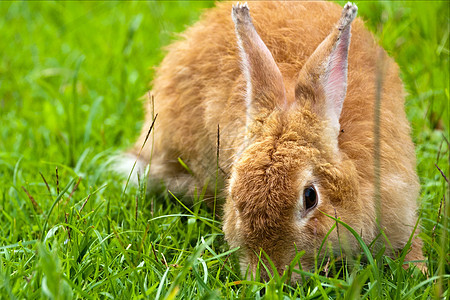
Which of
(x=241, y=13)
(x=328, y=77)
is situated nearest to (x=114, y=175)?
(x=241, y=13)

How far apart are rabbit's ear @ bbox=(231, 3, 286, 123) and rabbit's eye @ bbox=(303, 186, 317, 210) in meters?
0.52

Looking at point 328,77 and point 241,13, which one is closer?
point 328,77

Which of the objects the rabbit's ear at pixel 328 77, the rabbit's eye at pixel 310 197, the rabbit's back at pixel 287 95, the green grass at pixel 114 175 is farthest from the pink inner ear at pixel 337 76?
the green grass at pixel 114 175

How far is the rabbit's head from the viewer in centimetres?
302

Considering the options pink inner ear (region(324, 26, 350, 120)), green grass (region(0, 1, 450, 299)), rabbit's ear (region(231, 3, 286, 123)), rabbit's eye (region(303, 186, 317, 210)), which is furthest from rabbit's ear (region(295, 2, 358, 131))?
green grass (region(0, 1, 450, 299))

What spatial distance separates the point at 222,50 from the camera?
4355 mm

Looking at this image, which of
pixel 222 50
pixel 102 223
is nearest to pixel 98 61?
pixel 222 50

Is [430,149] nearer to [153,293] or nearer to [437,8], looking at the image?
[437,8]

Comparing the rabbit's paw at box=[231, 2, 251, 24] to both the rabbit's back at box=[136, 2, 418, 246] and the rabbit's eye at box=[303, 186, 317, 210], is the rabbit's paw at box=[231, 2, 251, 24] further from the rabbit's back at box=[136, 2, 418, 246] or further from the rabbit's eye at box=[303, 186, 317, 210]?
the rabbit's eye at box=[303, 186, 317, 210]

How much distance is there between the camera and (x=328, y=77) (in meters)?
3.29

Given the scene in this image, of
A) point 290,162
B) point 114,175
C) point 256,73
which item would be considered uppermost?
point 256,73

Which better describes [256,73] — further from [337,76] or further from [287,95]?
[337,76]

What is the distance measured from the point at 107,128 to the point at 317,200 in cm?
277

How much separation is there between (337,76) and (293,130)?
40 centimetres
